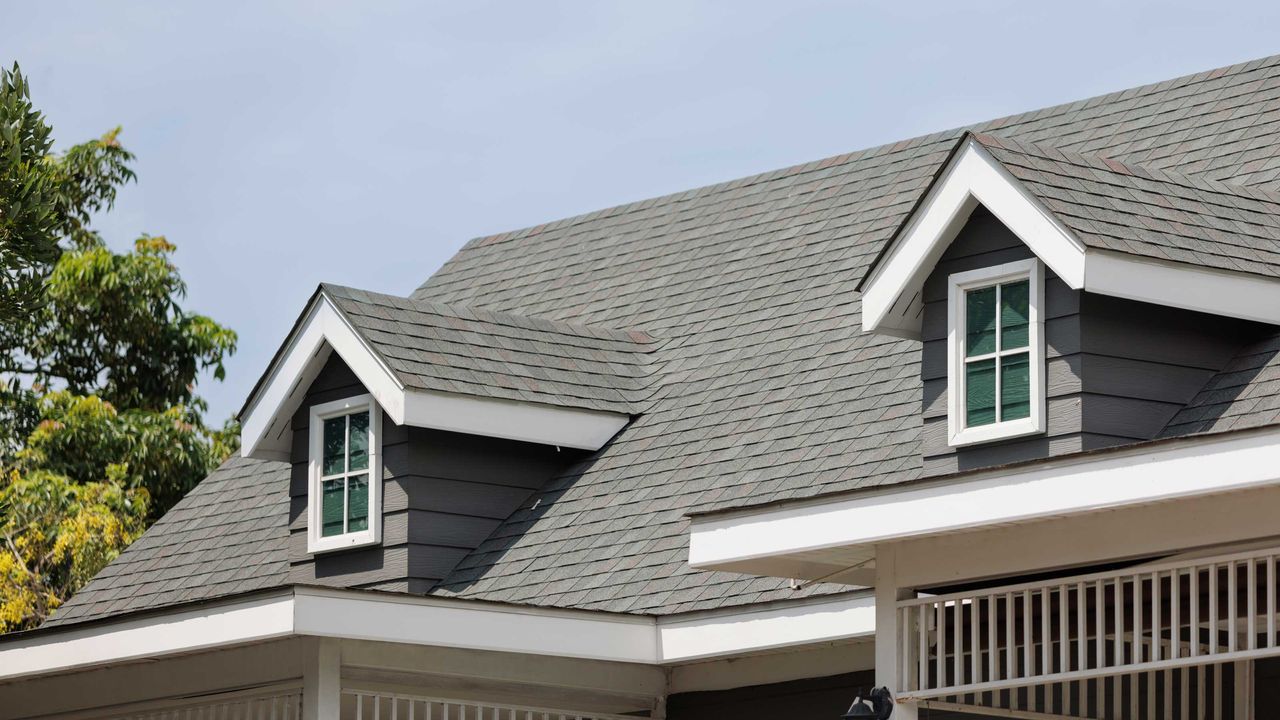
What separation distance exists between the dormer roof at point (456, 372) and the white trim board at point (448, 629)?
8.36 feet

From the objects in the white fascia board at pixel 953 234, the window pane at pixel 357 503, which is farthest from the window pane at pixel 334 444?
the white fascia board at pixel 953 234

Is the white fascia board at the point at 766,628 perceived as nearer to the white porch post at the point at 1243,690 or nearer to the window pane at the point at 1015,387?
the window pane at the point at 1015,387

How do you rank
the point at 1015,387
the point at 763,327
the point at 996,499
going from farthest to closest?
the point at 763,327 < the point at 1015,387 < the point at 996,499

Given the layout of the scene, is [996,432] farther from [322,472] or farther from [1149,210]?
[322,472]

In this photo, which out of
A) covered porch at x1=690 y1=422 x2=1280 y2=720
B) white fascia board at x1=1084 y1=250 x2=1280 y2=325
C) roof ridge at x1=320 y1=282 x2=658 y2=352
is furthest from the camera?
roof ridge at x1=320 y1=282 x2=658 y2=352

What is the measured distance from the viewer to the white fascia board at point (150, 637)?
34.2 feet

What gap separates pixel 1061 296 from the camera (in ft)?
34.8

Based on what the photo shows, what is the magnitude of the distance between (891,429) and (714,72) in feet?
80.0

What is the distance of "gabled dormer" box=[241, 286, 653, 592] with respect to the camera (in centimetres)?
1370

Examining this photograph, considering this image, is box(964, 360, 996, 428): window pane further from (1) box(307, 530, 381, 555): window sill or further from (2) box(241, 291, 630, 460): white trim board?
(1) box(307, 530, 381, 555): window sill

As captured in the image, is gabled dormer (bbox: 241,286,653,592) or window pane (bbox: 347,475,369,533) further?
window pane (bbox: 347,475,369,533)

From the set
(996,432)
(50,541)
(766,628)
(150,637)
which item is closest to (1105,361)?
(996,432)

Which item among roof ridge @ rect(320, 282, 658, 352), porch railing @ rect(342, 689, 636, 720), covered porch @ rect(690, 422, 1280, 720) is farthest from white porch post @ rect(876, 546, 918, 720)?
roof ridge @ rect(320, 282, 658, 352)

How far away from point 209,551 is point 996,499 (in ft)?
28.6
